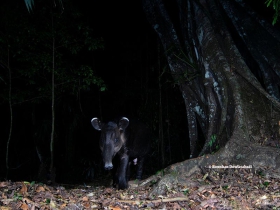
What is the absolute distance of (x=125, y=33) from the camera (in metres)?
11.1

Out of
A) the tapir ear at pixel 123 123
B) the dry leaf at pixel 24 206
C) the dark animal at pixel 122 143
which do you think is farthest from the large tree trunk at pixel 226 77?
the dry leaf at pixel 24 206

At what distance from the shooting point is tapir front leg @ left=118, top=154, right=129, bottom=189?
6341mm

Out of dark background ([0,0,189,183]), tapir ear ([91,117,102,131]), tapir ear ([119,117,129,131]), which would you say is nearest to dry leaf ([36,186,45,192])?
tapir ear ([91,117,102,131])

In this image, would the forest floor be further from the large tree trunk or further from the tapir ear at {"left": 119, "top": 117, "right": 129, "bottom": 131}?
the tapir ear at {"left": 119, "top": 117, "right": 129, "bottom": 131}

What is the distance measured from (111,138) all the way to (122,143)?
17.5 inches

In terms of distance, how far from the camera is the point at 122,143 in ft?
23.1

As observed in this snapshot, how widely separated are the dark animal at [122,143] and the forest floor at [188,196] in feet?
4.70

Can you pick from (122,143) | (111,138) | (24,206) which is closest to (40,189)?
(24,206)

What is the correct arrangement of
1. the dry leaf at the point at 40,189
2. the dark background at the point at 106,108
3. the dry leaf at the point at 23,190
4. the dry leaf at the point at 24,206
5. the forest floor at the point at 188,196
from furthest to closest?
the dark background at the point at 106,108
the dry leaf at the point at 40,189
the dry leaf at the point at 23,190
the forest floor at the point at 188,196
the dry leaf at the point at 24,206

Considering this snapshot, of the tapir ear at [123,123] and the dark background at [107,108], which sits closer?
the tapir ear at [123,123]

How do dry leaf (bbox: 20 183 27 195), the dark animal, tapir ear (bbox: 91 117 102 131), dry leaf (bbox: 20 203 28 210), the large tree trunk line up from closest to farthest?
dry leaf (bbox: 20 203 28 210)
dry leaf (bbox: 20 183 27 195)
the large tree trunk
the dark animal
tapir ear (bbox: 91 117 102 131)

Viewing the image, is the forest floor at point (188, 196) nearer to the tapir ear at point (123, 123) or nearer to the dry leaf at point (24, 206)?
the dry leaf at point (24, 206)

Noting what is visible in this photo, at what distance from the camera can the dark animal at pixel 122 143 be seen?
6.51 meters

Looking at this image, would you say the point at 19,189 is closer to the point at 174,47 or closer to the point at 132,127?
the point at 132,127
